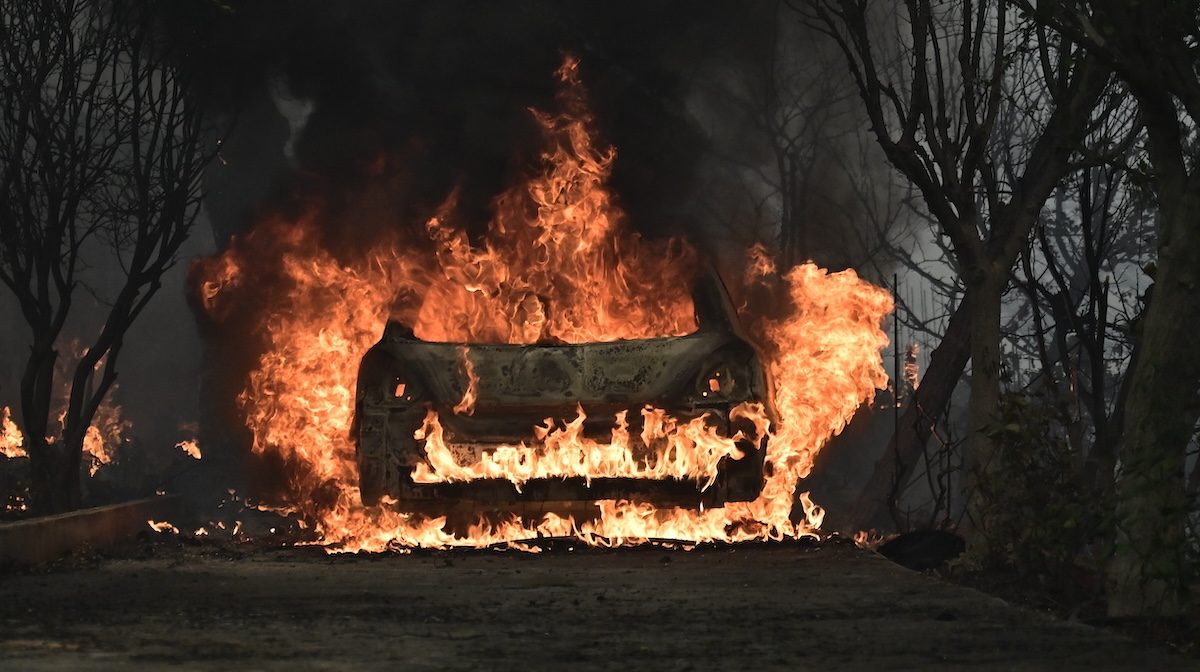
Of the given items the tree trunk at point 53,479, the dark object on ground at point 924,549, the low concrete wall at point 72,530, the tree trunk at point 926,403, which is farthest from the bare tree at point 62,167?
the tree trunk at point 926,403

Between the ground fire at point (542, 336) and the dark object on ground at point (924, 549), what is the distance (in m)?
1.01

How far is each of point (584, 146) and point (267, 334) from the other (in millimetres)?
3782

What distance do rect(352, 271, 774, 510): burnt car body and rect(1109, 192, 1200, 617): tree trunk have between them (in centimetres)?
374

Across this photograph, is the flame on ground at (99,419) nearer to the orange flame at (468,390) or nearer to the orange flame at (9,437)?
the orange flame at (9,437)

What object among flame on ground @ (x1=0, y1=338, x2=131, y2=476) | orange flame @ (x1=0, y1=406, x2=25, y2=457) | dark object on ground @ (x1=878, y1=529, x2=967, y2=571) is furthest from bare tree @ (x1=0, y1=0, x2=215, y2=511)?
flame on ground @ (x1=0, y1=338, x2=131, y2=476)

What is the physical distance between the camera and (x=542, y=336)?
40.4ft

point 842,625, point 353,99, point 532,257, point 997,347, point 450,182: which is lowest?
point 842,625

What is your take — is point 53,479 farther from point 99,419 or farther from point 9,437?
point 99,419

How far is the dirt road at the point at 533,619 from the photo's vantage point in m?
5.55

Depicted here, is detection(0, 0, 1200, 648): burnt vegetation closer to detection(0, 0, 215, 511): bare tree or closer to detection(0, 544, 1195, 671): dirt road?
detection(0, 0, 215, 511): bare tree

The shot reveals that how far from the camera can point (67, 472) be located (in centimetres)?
1498

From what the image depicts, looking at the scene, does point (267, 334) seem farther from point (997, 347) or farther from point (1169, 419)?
point (1169, 419)

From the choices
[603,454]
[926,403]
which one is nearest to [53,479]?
[603,454]

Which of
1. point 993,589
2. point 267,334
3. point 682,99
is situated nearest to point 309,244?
point 267,334
